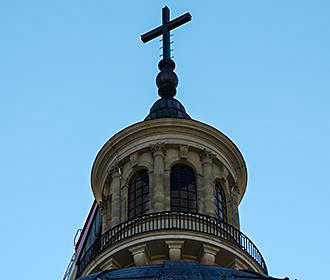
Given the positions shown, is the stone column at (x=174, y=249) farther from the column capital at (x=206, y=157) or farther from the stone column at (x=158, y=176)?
the column capital at (x=206, y=157)

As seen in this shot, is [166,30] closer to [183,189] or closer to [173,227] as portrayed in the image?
[183,189]

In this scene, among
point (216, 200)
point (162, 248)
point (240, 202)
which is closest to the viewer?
point (162, 248)

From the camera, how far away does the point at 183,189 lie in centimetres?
4494

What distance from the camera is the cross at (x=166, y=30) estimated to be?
5125 centimetres

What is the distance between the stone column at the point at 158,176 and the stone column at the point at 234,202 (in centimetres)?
333

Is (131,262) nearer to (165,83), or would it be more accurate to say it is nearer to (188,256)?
(188,256)

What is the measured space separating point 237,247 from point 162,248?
2793 millimetres

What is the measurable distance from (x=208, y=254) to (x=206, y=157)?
17.9 ft

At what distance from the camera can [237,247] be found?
140 ft

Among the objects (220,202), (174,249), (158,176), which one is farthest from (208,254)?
(220,202)

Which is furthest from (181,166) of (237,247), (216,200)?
(237,247)

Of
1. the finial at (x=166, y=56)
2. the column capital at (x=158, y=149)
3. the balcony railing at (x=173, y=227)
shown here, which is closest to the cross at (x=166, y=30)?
the finial at (x=166, y=56)

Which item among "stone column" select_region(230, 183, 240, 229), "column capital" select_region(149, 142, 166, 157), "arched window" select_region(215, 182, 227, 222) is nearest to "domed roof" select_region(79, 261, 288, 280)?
"arched window" select_region(215, 182, 227, 222)

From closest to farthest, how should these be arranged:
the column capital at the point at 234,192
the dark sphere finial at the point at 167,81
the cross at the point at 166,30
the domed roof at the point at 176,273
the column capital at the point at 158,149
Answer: the domed roof at the point at 176,273, the column capital at the point at 158,149, the column capital at the point at 234,192, the dark sphere finial at the point at 167,81, the cross at the point at 166,30
